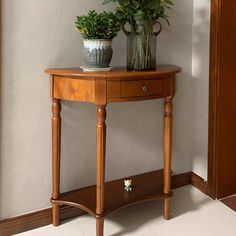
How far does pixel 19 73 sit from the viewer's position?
163 cm

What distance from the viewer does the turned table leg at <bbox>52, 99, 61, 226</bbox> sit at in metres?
1.67

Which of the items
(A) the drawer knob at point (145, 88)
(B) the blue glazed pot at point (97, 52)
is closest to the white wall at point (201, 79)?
(A) the drawer knob at point (145, 88)

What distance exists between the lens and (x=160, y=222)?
72.7 inches

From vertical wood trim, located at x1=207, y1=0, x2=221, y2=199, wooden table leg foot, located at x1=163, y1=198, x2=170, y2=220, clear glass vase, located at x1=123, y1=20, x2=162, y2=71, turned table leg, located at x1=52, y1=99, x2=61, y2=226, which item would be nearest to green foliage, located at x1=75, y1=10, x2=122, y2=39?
clear glass vase, located at x1=123, y1=20, x2=162, y2=71

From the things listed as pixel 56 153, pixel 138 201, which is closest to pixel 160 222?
pixel 138 201

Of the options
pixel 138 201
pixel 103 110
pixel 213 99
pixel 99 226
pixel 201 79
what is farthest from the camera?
pixel 201 79

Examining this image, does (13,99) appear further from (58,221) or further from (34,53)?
(58,221)

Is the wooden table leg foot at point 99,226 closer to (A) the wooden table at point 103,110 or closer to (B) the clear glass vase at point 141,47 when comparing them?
(A) the wooden table at point 103,110

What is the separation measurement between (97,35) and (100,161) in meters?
0.56

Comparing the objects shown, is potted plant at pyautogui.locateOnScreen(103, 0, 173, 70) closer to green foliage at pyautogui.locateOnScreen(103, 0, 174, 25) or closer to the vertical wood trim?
→ green foliage at pyautogui.locateOnScreen(103, 0, 174, 25)

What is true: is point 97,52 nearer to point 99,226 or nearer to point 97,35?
point 97,35

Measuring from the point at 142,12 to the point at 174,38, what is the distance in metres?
0.50

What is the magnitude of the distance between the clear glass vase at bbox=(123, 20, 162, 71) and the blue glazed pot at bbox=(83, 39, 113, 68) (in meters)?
0.14

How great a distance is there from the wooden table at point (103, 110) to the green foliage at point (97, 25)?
0.55ft
